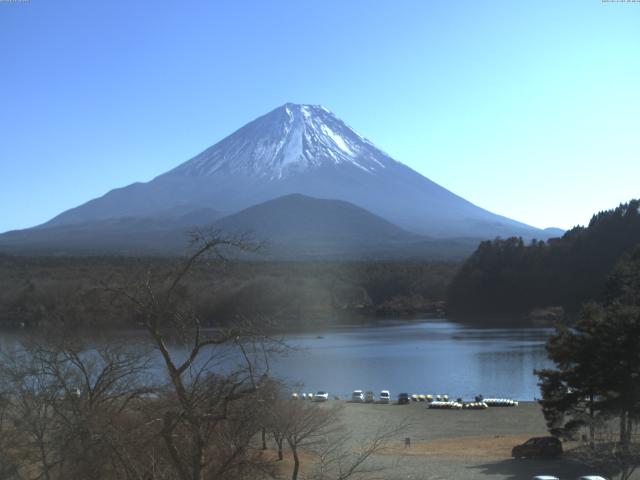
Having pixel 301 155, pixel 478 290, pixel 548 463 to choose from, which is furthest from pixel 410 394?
pixel 301 155

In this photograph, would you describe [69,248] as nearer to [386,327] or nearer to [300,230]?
[300,230]

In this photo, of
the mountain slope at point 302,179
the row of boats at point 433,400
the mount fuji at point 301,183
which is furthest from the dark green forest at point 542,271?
the mountain slope at point 302,179

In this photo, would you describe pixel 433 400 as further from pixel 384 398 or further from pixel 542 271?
pixel 542 271

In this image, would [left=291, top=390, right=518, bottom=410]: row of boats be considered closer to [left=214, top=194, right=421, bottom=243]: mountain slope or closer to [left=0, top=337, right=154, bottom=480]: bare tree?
[left=0, top=337, right=154, bottom=480]: bare tree

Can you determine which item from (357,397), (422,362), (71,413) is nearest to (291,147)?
(422,362)

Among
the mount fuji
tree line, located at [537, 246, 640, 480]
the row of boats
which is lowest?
the row of boats

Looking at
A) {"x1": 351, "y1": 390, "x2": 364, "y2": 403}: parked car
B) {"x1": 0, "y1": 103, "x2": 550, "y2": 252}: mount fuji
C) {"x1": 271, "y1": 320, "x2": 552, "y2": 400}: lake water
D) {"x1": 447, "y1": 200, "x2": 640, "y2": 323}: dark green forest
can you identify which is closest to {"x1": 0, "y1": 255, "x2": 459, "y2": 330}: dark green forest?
{"x1": 271, "y1": 320, "x2": 552, "y2": 400}: lake water
